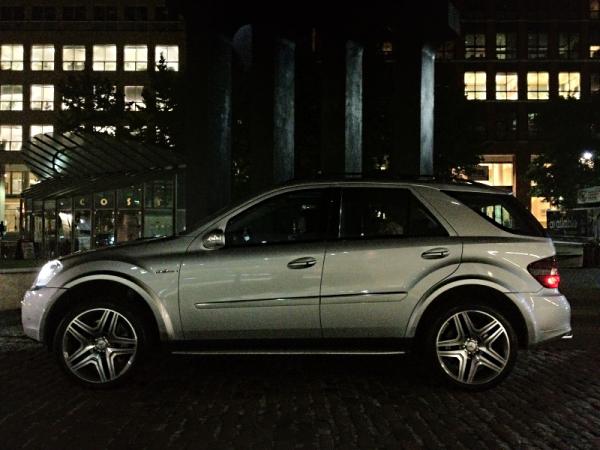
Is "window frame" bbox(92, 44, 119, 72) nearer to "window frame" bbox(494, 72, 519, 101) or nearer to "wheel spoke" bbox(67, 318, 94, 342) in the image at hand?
"window frame" bbox(494, 72, 519, 101)

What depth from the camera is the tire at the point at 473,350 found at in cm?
593

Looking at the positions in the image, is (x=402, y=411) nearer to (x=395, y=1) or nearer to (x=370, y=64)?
(x=395, y=1)

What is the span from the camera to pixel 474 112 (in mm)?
39281

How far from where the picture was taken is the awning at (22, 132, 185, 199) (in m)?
25.0

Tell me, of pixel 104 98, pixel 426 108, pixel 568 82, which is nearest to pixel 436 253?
pixel 426 108

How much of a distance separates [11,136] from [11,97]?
12.2 ft

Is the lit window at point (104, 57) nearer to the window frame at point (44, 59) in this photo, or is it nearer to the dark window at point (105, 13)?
the dark window at point (105, 13)

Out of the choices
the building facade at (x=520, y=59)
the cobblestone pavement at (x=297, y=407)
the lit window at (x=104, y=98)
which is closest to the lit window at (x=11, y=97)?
the lit window at (x=104, y=98)

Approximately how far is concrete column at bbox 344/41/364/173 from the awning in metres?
9.01

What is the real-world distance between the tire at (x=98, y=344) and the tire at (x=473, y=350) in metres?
2.43

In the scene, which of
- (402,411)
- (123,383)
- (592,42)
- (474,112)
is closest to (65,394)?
(123,383)

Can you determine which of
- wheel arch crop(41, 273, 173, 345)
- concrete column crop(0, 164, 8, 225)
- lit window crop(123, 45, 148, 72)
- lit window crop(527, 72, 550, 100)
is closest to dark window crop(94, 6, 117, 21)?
lit window crop(123, 45, 148, 72)

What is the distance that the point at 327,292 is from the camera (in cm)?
585

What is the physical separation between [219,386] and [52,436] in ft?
5.93
